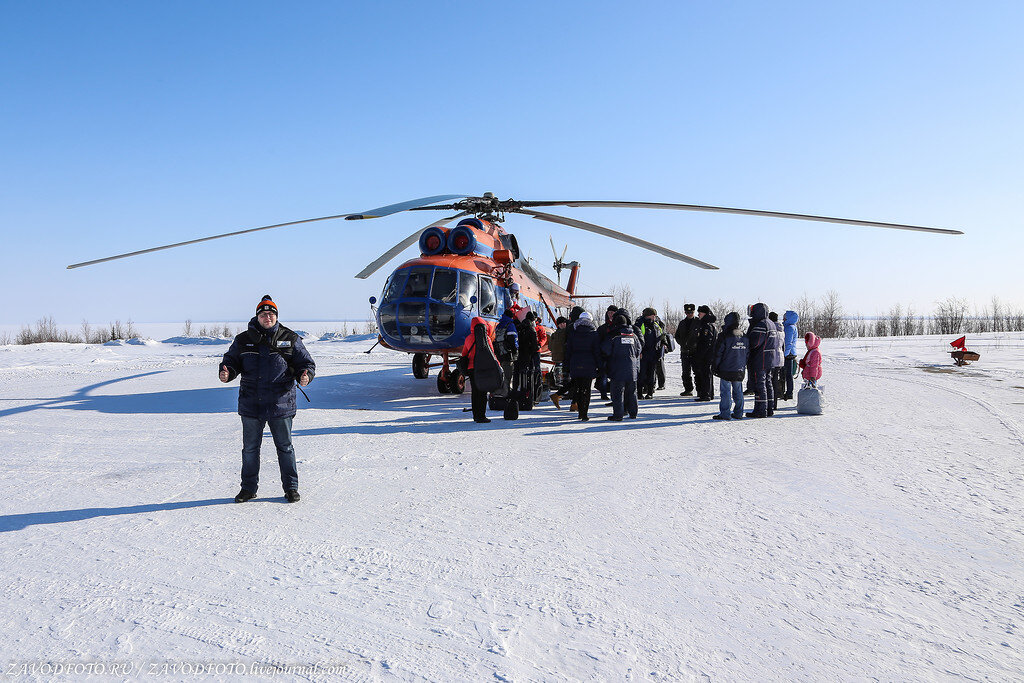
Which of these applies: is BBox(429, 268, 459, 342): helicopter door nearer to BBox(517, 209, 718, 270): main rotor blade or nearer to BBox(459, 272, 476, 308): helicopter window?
BBox(459, 272, 476, 308): helicopter window

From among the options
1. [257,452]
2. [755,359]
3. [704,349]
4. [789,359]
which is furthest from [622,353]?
[257,452]

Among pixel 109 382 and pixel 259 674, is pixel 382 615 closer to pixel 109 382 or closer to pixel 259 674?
pixel 259 674

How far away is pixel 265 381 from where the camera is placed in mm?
4820

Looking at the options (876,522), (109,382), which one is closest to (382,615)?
(876,522)

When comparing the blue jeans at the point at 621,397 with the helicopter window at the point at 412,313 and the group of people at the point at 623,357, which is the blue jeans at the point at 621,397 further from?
the helicopter window at the point at 412,313

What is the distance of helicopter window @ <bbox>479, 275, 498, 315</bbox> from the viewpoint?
1147 cm

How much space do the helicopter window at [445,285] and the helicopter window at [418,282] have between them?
0.44 ft

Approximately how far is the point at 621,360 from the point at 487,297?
3.77m

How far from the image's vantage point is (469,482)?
548 centimetres

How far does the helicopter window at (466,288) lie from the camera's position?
10977 millimetres

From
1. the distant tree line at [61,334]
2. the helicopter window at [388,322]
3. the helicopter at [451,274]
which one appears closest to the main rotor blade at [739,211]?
the helicopter at [451,274]

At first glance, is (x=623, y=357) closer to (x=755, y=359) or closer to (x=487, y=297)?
(x=755, y=359)

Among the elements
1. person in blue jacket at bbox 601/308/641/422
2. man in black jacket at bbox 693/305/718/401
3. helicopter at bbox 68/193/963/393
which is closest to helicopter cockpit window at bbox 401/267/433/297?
helicopter at bbox 68/193/963/393

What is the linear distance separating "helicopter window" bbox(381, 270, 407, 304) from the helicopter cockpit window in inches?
4.9
